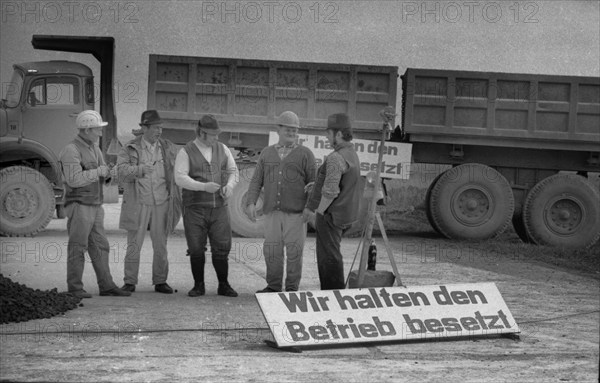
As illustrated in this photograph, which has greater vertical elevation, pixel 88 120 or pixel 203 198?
pixel 88 120

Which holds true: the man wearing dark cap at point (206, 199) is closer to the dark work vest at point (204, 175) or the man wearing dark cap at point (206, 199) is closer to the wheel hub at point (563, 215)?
the dark work vest at point (204, 175)

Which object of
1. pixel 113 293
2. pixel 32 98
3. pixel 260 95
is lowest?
pixel 113 293

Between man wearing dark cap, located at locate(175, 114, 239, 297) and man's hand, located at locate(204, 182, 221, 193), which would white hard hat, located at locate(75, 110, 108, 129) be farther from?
man's hand, located at locate(204, 182, 221, 193)

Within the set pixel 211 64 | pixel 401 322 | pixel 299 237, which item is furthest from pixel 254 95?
pixel 401 322

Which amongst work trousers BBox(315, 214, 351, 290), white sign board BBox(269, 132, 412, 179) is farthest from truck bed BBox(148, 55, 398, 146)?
work trousers BBox(315, 214, 351, 290)

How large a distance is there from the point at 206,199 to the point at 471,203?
8121 mm

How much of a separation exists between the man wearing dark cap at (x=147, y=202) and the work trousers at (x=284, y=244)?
1.00 metres

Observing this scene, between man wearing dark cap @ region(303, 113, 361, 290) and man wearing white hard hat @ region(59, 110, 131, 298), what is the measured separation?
191 centimetres

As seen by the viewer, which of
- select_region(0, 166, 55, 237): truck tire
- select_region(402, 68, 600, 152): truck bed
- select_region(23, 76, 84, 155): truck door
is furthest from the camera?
select_region(402, 68, 600, 152): truck bed

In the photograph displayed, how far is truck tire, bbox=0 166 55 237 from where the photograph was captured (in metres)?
15.2

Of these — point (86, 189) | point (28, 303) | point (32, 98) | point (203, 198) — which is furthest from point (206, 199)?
point (32, 98)

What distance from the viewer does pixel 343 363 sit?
7.07 metres

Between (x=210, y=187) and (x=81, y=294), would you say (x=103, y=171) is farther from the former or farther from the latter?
(x=81, y=294)

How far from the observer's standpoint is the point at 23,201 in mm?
15234
